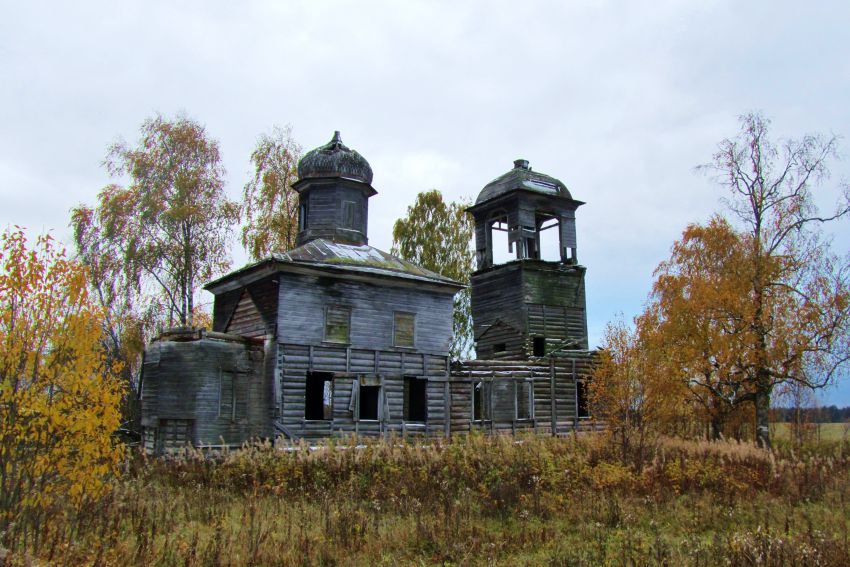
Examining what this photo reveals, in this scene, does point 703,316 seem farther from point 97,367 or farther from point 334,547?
point 97,367

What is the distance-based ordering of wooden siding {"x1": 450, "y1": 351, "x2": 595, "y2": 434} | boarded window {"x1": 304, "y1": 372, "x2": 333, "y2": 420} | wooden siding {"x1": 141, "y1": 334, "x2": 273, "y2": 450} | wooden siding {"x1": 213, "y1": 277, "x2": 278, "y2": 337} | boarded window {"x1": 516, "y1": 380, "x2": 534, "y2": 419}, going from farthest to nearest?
boarded window {"x1": 516, "y1": 380, "x2": 534, "y2": 419}
wooden siding {"x1": 450, "y1": 351, "x2": 595, "y2": 434}
boarded window {"x1": 304, "y1": 372, "x2": 333, "y2": 420}
wooden siding {"x1": 213, "y1": 277, "x2": 278, "y2": 337}
wooden siding {"x1": 141, "y1": 334, "x2": 273, "y2": 450}

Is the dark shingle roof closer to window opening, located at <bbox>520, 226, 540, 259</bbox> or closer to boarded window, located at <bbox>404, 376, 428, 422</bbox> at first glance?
boarded window, located at <bbox>404, 376, 428, 422</bbox>

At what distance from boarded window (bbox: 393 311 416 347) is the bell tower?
708cm

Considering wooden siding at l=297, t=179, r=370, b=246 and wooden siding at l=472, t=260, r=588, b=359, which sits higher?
wooden siding at l=297, t=179, r=370, b=246

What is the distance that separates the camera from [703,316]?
2555 cm

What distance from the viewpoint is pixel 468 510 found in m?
11.0

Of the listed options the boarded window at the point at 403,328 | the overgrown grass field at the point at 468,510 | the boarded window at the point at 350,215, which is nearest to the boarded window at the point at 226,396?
the overgrown grass field at the point at 468,510

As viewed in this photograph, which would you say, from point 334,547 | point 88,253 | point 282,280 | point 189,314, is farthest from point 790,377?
point 88,253

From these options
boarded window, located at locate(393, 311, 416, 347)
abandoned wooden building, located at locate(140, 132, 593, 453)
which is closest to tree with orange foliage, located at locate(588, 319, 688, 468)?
abandoned wooden building, located at locate(140, 132, 593, 453)

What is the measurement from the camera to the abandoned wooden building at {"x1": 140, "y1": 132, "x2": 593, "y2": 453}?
20.7 metres

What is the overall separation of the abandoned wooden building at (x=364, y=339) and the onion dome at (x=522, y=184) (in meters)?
0.09

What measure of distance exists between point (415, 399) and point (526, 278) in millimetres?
7737

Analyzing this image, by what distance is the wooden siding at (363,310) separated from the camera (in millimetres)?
22500

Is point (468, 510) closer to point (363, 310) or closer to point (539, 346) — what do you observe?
point (363, 310)
